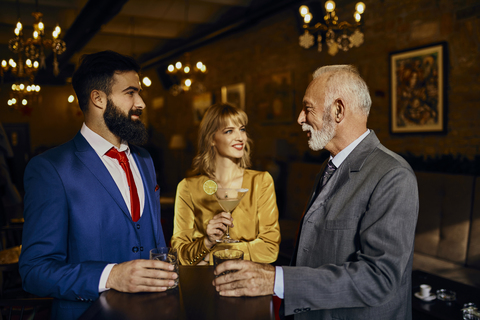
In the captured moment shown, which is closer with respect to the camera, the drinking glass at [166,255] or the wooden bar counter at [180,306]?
the wooden bar counter at [180,306]

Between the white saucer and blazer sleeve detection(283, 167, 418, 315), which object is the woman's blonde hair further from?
the white saucer

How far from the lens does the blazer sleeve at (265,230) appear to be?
2195mm

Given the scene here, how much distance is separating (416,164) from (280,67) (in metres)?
3.23

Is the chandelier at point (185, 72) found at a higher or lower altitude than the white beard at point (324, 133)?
higher

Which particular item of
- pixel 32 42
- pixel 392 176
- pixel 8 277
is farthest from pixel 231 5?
pixel 392 176

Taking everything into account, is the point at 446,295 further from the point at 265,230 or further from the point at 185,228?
the point at 185,228

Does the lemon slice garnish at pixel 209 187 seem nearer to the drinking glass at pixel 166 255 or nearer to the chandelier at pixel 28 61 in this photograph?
the drinking glass at pixel 166 255

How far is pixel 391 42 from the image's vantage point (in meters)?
4.77

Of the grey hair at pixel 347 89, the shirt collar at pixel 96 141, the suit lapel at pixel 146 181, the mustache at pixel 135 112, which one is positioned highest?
the grey hair at pixel 347 89

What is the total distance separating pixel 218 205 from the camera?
2.32 meters

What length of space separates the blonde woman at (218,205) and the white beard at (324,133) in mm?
797

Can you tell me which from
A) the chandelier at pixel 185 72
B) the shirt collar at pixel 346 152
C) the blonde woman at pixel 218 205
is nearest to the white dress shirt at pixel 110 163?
the blonde woman at pixel 218 205

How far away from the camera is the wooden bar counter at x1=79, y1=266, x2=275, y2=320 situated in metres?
1.07

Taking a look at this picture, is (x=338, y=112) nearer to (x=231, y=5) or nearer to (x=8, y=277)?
(x=8, y=277)
